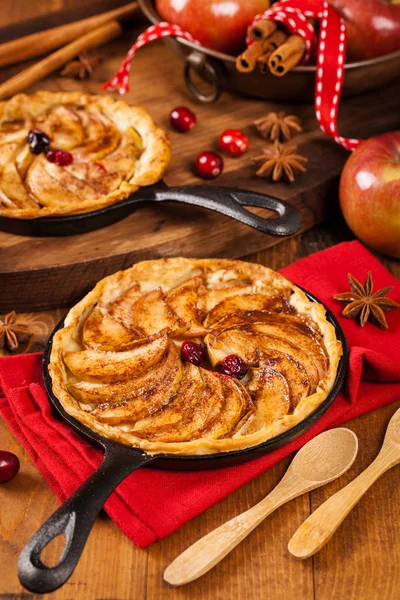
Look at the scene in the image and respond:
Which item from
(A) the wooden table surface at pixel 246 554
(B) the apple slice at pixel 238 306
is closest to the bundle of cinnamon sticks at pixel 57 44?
(B) the apple slice at pixel 238 306

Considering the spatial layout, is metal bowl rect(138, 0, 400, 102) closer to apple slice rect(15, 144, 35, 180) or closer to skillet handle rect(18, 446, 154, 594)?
apple slice rect(15, 144, 35, 180)

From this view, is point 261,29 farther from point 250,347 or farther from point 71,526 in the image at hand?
point 71,526

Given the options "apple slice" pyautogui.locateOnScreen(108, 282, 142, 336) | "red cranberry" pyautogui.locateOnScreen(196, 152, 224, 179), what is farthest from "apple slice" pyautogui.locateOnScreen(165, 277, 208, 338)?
"red cranberry" pyautogui.locateOnScreen(196, 152, 224, 179)

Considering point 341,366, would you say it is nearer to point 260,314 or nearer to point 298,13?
point 260,314

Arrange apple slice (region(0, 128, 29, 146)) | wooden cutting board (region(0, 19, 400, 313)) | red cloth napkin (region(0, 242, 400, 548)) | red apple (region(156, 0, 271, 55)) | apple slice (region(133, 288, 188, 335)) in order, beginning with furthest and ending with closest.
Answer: red apple (region(156, 0, 271, 55)) → apple slice (region(0, 128, 29, 146)) → wooden cutting board (region(0, 19, 400, 313)) → apple slice (region(133, 288, 188, 335)) → red cloth napkin (region(0, 242, 400, 548))

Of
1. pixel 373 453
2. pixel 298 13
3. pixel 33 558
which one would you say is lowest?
pixel 373 453

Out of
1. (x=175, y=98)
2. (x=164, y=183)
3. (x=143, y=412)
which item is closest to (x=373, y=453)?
(x=143, y=412)

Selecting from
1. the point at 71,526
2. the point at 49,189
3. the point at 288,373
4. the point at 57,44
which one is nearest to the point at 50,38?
the point at 57,44
